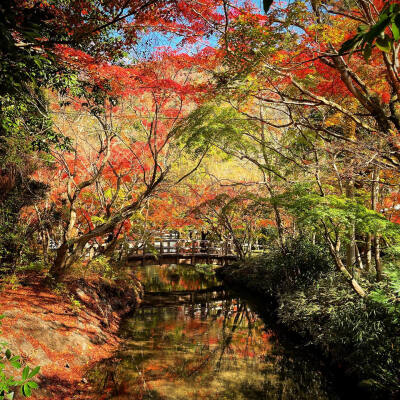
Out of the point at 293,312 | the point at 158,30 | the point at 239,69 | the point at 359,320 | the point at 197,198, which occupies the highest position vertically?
the point at 158,30

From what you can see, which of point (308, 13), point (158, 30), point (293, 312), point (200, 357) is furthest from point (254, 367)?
point (158, 30)

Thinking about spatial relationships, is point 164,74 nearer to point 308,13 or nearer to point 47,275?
point 308,13

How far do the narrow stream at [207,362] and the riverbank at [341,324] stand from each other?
60cm

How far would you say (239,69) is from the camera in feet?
17.9

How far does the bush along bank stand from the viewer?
5.47 m

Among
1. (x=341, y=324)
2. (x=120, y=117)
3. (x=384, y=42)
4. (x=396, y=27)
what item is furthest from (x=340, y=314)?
(x=120, y=117)

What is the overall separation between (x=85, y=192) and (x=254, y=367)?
7.69m

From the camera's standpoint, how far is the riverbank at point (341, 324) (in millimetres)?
5469

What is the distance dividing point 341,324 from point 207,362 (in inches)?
132

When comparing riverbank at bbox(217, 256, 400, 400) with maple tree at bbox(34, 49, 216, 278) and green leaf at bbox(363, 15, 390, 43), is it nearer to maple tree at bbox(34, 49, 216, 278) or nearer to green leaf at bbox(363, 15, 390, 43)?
maple tree at bbox(34, 49, 216, 278)

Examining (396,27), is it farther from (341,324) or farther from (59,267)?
(59,267)

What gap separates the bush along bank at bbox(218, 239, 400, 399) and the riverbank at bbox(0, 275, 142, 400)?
17.9 ft

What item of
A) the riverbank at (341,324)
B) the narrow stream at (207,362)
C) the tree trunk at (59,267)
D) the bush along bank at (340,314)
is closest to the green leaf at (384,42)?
the bush along bank at (340,314)

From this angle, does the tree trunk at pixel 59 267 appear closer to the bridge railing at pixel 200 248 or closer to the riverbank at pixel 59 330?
the riverbank at pixel 59 330
